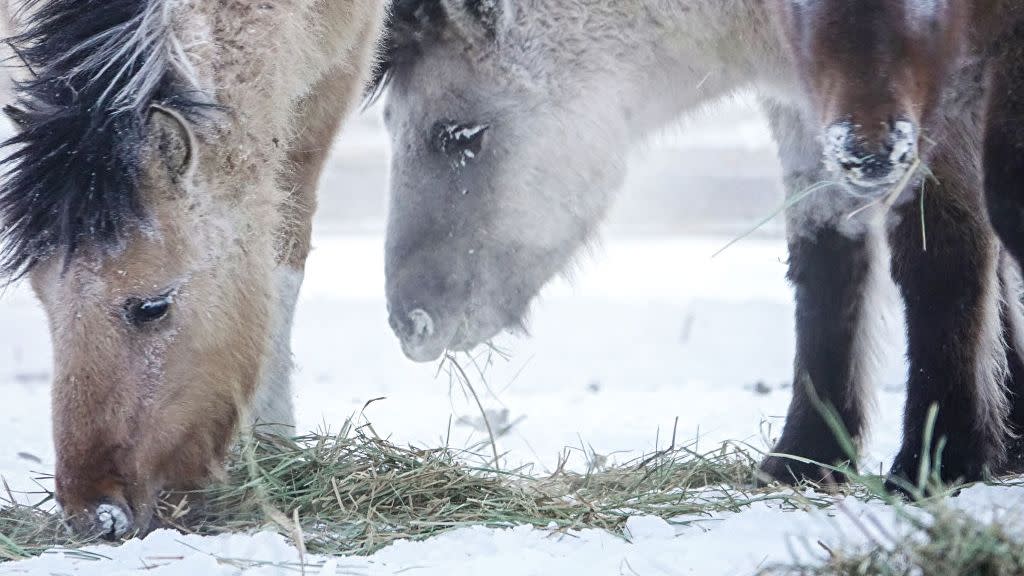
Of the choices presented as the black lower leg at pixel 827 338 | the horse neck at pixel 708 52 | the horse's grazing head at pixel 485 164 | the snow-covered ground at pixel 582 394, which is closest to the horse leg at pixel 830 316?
the black lower leg at pixel 827 338

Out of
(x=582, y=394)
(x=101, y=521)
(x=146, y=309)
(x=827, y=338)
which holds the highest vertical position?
(x=146, y=309)

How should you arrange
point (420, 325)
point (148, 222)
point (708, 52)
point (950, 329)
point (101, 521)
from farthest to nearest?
1. point (420, 325)
2. point (708, 52)
3. point (950, 329)
4. point (148, 222)
5. point (101, 521)

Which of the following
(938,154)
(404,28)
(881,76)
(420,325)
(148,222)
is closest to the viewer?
(881,76)

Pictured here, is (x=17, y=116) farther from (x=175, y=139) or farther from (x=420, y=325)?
(x=420, y=325)

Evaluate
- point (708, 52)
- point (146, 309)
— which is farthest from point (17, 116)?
point (708, 52)

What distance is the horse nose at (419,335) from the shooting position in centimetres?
388

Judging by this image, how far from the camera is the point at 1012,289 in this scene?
367 cm

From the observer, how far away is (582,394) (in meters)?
5.32

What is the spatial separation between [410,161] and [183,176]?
1.35m

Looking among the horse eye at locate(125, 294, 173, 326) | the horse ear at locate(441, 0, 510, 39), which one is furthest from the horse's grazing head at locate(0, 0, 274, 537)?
the horse ear at locate(441, 0, 510, 39)

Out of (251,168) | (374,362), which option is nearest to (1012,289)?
(251,168)

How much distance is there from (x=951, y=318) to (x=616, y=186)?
4.86ft

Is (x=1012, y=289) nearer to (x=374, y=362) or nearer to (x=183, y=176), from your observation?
(x=183, y=176)

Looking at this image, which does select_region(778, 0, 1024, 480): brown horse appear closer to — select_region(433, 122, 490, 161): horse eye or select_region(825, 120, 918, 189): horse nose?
select_region(825, 120, 918, 189): horse nose
